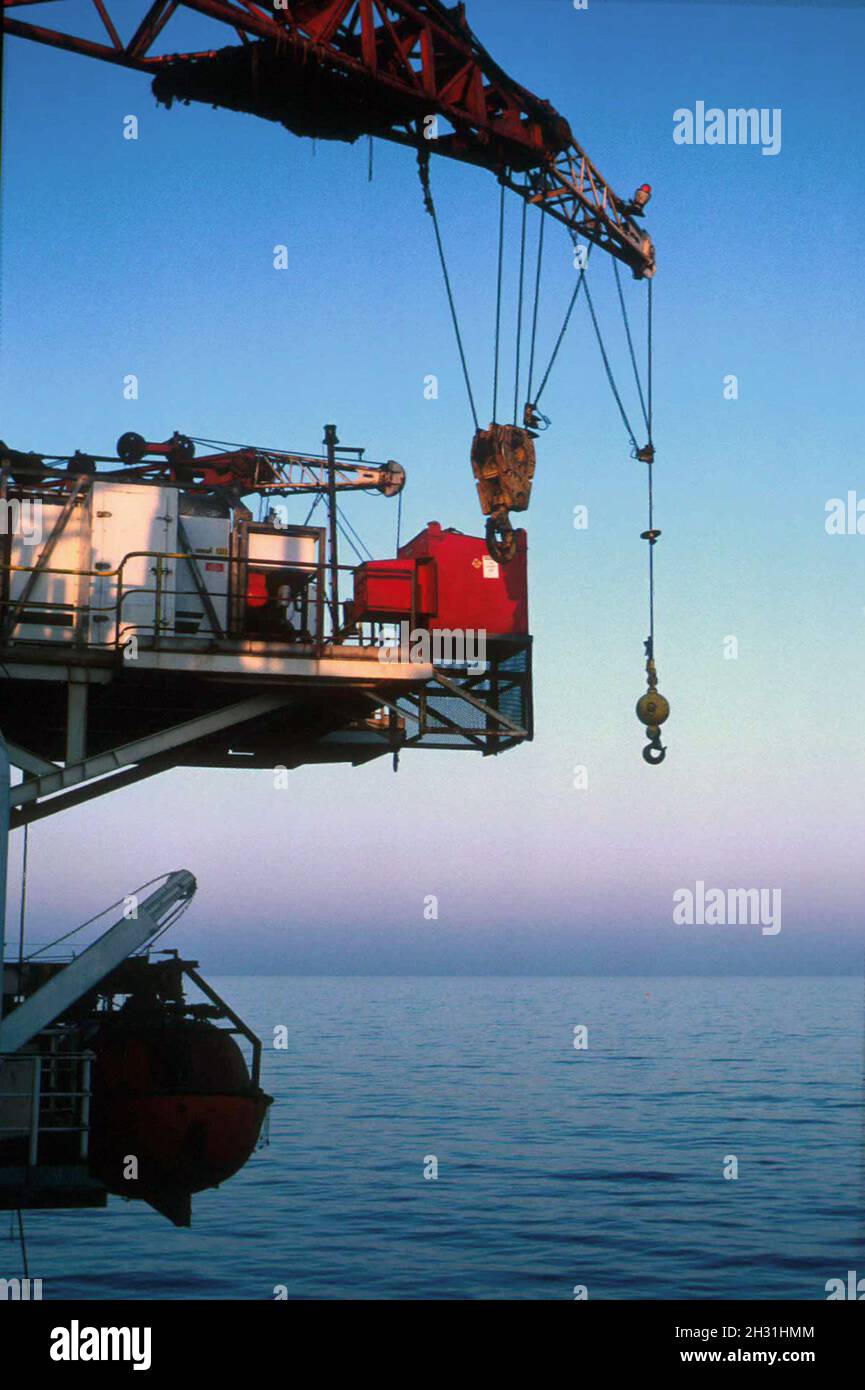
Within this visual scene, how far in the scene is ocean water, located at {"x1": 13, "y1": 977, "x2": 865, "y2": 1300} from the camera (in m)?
36.6

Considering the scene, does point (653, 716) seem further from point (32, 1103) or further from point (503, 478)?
point (32, 1103)

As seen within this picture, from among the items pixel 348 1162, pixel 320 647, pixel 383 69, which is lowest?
pixel 348 1162

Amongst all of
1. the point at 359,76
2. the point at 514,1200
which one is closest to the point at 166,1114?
the point at 359,76

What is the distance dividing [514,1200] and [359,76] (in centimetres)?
3400

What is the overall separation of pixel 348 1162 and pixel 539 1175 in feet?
25.3

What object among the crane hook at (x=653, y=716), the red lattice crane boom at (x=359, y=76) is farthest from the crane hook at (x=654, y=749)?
the red lattice crane boom at (x=359, y=76)

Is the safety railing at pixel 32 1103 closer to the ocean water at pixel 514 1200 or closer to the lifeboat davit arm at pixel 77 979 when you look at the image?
the lifeboat davit arm at pixel 77 979

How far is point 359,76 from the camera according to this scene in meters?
26.2

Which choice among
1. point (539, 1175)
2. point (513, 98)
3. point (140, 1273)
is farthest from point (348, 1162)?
point (513, 98)

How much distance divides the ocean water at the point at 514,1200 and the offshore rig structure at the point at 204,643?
42.5ft

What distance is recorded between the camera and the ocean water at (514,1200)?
36.6 m

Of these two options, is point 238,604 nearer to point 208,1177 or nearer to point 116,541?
point 116,541

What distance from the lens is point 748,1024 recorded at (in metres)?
155
